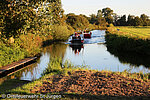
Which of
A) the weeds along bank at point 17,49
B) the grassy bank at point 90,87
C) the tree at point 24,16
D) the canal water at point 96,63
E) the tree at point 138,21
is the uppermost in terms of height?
the tree at point 138,21

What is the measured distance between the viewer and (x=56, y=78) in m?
9.66

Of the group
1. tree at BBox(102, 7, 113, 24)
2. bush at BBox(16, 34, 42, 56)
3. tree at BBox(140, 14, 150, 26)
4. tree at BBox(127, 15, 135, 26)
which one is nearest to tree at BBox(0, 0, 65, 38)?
bush at BBox(16, 34, 42, 56)

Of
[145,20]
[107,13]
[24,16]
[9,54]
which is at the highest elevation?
[107,13]

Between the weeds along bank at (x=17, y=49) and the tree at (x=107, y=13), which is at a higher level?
the tree at (x=107, y=13)

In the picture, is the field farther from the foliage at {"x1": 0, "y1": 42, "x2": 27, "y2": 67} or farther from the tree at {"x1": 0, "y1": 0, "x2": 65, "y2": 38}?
the tree at {"x1": 0, "y1": 0, "x2": 65, "y2": 38}

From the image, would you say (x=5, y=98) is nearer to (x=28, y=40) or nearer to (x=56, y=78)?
(x=56, y=78)

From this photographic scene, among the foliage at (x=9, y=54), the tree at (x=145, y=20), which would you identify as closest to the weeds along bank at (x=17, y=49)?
the foliage at (x=9, y=54)

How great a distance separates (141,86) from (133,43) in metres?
18.2

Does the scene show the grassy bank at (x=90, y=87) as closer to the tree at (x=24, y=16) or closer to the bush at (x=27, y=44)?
the tree at (x=24, y=16)

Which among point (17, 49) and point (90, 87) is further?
point (17, 49)

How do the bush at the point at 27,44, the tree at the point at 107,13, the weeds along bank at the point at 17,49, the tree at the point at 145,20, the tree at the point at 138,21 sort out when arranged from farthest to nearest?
1. the tree at the point at 107,13
2. the tree at the point at 145,20
3. the tree at the point at 138,21
4. the bush at the point at 27,44
5. the weeds along bank at the point at 17,49

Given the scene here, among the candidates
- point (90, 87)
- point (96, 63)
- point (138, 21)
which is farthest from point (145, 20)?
point (90, 87)

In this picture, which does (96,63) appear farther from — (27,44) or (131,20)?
(131,20)

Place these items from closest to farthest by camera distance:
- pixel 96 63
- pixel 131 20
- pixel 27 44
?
pixel 96 63
pixel 27 44
pixel 131 20
